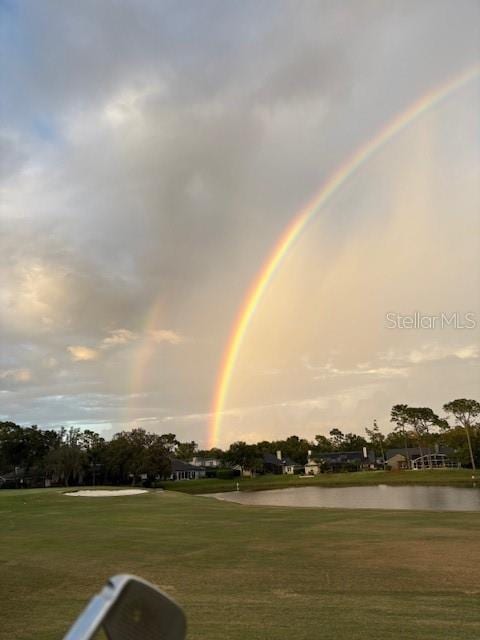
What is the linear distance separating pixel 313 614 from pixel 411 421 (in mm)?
138240

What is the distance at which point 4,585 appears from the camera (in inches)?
452

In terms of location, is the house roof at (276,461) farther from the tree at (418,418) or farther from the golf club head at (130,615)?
the golf club head at (130,615)

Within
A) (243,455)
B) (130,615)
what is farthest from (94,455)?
(130,615)

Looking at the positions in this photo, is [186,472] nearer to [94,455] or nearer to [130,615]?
[94,455]

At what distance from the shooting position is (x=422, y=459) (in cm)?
13250

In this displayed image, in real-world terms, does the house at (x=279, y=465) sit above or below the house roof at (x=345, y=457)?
below

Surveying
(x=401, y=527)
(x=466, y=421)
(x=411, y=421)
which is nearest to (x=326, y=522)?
(x=401, y=527)

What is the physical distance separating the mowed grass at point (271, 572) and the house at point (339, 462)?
376ft

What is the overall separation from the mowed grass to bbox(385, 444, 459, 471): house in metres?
117

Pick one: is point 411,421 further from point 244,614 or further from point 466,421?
point 244,614

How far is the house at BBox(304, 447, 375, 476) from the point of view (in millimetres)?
136000

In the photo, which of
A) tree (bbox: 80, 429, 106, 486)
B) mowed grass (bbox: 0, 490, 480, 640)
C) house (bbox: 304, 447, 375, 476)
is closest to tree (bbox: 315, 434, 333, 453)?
house (bbox: 304, 447, 375, 476)

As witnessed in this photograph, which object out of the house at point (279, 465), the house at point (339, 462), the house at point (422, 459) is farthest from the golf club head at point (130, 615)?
the house at point (279, 465)

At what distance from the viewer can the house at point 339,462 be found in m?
136
